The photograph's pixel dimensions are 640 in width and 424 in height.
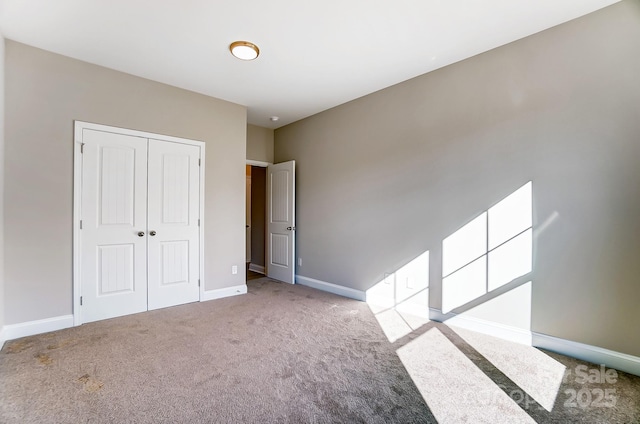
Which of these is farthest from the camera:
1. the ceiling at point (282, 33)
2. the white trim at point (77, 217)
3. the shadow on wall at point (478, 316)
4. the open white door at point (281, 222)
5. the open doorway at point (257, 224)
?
the open doorway at point (257, 224)

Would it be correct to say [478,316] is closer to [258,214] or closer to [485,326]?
[485,326]

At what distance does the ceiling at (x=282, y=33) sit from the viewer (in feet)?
7.71

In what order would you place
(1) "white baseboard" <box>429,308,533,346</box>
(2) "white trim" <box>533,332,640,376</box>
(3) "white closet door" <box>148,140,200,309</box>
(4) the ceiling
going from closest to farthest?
(2) "white trim" <box>533,332,640,376</box> → (4) the ceiling → (1) "white baseboard" <box>429,308,533,346</box> → (3) "white closet door" <box>148,140,200,309</box>

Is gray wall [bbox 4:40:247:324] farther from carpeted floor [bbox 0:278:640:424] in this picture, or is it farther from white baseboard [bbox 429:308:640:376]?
white baseboard [bbox 429:308:640:376]

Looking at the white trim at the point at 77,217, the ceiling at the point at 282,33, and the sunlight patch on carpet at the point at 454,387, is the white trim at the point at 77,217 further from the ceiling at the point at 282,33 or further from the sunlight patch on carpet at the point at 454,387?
the sunlight patch on carpet at the point at 454,387

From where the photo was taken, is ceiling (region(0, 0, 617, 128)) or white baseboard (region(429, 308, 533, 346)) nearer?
ceiling (region(0, 0, 617, 128))

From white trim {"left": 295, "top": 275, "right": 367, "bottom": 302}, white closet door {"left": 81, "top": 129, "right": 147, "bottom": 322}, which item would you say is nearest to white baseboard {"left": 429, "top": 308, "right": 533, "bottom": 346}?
white trim {"left": 295, "top": 275, "right": 367, "bottom": 302}

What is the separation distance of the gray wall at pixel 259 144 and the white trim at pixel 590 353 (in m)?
4.63

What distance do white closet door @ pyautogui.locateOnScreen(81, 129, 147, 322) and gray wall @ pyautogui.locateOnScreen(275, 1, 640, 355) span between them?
2.72 metres

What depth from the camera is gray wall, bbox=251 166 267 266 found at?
622 cm

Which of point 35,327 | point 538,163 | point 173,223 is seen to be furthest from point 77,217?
point 538,163

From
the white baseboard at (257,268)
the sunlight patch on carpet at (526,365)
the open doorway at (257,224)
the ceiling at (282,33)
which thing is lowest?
the sunlight patch on carpet at (526,365)

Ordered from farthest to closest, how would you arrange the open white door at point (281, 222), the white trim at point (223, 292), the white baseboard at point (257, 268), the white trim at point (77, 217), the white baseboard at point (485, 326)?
the white baseboard at point (257, 268) → the open white door at point (281, 222) → the white trim at point (223, 292) → the white trim at point (77, 217) → the white baseboard at point (485, 326)

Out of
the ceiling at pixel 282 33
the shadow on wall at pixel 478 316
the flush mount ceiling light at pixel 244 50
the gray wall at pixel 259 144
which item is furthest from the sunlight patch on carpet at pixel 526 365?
the gray wall at pixel 259 144
